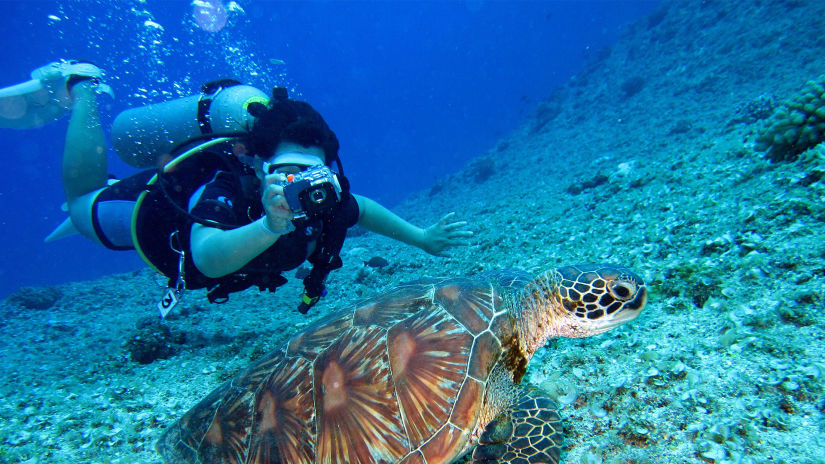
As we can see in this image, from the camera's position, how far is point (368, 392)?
2.00m

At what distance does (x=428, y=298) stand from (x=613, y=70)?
2032 cm

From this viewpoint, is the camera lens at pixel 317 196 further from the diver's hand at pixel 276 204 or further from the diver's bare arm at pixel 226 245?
the diver's bare arm at pixel 226 245

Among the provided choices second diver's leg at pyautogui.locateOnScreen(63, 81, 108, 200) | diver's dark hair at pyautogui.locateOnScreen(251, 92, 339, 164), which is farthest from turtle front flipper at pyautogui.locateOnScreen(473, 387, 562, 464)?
second diver's leg at pyautogui.locateOnScreen(63, 81, 108, 200)

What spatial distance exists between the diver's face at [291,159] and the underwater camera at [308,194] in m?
0.44

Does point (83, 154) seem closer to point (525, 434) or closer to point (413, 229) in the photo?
point (413, 229)

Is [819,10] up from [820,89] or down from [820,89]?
up

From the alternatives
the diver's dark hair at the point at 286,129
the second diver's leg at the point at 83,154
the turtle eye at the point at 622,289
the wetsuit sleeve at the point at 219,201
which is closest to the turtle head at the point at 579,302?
the turtle eye at the point at 622,289

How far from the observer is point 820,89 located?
11.2 feet

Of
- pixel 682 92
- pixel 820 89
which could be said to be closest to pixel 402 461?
pixel 820 89

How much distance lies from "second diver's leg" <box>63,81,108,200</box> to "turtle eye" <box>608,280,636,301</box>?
531 centimetres

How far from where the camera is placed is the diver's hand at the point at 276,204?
2098 mm

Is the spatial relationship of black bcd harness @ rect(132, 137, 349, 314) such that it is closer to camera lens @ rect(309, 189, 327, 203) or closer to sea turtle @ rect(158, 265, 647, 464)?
camera lens @ rect(309, 189, 327, 203)

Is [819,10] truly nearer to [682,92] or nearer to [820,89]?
[682,92]

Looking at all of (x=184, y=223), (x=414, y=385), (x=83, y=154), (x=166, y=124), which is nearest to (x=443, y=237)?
(x=414, y=385)
